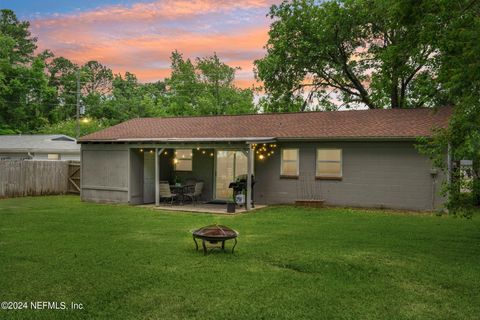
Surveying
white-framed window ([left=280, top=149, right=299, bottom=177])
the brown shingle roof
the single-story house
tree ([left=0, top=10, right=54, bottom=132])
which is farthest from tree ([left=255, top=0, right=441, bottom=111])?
tree ([left=0, top=10, right=54, bottom=132])

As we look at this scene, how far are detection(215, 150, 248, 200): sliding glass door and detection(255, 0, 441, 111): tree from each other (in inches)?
389

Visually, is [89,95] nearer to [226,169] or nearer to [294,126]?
[226,169]

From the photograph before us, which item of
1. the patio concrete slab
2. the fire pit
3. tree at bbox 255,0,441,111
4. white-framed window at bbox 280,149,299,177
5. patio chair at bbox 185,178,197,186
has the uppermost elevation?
tree at bbox 255,0,441,111

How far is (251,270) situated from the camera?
24.0ft

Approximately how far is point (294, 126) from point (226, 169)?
11.5ft

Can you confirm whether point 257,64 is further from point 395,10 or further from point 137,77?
point 137,77

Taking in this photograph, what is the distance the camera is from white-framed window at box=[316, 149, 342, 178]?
1650 centimetres

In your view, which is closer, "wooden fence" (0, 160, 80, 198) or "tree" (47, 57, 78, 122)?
"wooden fence" (0, 160, 80, 198)

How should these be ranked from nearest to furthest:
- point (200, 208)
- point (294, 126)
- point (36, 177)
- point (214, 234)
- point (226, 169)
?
point (214, 234) → point (200, 208) → point (294, 126) → point (226, 169) → point (36, 177)

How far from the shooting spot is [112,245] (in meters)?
9.29

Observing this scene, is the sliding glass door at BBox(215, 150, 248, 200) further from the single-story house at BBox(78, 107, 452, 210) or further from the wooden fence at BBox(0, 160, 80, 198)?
the wooden fence at BBox(0, 160, 80, 198)

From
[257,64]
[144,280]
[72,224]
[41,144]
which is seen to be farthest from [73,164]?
[144,280]

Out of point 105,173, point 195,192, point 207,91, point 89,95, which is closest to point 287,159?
point 195,192

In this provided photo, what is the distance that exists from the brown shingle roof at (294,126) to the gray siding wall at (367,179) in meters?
0.55
